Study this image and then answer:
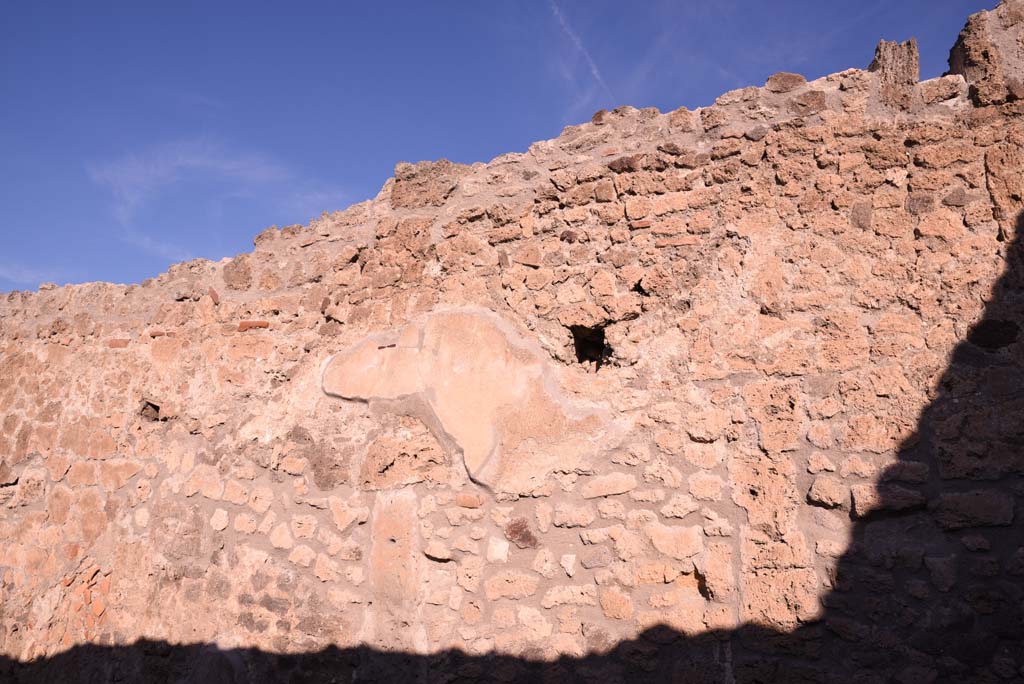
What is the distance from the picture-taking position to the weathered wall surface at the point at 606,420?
237 centimetres

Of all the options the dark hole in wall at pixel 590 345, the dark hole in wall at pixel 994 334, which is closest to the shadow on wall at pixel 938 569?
the dark hole in wall at pixel 994 334

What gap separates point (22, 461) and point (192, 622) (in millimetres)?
1415

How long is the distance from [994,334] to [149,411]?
3.57 meters

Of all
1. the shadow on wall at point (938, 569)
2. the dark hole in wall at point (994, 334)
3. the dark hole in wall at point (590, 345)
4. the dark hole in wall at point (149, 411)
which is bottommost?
the shadow on wall at point (938, 569)

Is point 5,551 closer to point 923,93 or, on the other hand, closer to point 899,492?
point 899,492

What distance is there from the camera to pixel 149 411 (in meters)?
3.63

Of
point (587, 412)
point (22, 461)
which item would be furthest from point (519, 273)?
point (22, 461)

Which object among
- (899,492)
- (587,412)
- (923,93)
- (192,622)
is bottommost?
Result: (192,622)

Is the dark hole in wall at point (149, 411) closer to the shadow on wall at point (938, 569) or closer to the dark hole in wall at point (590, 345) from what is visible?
the dark hole in wall at point (590, 345)

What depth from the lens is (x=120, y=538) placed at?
3.53 m

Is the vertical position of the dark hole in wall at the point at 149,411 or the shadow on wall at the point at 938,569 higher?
the dark hole in wall at the point at 149,411

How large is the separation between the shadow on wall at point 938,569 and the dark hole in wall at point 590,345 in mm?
1024

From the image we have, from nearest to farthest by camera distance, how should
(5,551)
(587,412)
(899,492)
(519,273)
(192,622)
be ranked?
(899,492)
(587,412)
(519,273)
(192,622)
(5,551)

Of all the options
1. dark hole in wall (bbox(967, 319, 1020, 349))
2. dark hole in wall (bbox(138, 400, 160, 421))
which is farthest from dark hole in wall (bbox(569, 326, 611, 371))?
dark hole in wall (bbox(138, 400, 160, 421))
